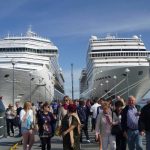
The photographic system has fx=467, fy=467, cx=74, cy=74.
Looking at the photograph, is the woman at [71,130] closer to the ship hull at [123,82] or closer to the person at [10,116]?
the person at [10,116]

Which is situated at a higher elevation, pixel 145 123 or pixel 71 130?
pixel 145 123

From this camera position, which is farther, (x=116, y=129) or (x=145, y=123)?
(x=116, y=129)

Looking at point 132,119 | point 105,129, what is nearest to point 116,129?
point 105,129

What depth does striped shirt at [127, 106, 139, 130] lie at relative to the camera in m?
9.87

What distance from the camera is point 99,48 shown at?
66125 millimetres

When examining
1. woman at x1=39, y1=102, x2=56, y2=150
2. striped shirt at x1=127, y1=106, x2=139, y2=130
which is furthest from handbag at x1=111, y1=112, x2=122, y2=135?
woman at x1=39, y1=102, x2=56, y2=150

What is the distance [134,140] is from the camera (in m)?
9.86

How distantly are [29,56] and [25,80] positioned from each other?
8190mm

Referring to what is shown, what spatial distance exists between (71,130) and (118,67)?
45.9 meters

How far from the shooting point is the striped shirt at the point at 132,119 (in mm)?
9867

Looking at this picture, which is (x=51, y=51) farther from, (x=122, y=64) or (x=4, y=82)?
(x=4, y=82)

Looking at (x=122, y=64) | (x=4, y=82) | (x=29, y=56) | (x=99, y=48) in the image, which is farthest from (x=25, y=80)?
(x=99, y=48)

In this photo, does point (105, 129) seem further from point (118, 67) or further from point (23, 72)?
point (118, 67)

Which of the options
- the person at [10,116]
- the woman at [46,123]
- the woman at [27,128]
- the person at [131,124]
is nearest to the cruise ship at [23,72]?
the person at [10,116]
